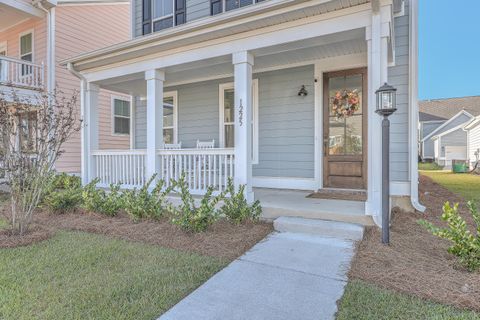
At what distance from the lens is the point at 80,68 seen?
20.5ft

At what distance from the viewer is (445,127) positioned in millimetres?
26125

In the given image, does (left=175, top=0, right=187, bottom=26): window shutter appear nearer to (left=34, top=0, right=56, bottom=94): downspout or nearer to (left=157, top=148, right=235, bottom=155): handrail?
(left=157, top=148, right=235, bottom=155): handrail

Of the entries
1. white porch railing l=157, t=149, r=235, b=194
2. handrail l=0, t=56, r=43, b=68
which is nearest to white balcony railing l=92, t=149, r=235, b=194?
white porch railing l=157, t=149, r=235, b=194

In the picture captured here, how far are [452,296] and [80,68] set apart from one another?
701 centimetres

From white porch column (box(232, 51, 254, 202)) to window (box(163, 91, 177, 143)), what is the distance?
11.4 ft

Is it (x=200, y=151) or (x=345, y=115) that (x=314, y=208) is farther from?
(x=345, y=115)

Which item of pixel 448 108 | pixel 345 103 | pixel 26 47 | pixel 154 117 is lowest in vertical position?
pixel 154 117

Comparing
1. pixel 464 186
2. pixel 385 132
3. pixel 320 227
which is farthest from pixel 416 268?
pixel 464 186

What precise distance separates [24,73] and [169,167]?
742 centimetres

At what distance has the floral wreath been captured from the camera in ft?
18.1

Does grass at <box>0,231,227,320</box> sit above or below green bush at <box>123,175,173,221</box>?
below

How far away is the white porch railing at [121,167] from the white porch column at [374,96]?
12.8 ft

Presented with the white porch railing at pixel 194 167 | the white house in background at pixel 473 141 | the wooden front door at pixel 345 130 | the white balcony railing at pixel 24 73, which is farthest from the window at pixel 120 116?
the white house in background at pixel 473 141

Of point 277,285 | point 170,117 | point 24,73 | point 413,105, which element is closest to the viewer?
point 277,285
